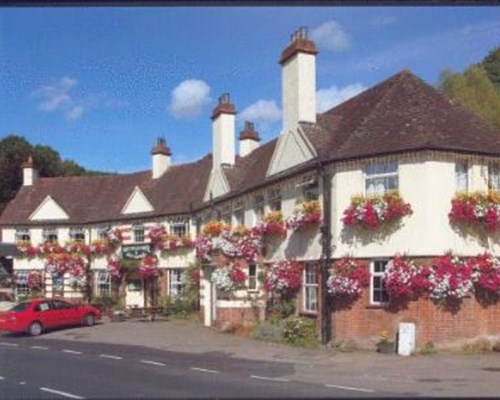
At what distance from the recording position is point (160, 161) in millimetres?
43156

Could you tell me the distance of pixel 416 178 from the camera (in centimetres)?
2088

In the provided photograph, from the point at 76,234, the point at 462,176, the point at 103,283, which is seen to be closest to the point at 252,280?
the point at 462,176

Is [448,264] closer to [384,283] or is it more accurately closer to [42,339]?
[384,283]

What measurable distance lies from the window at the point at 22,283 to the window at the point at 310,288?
81.0ft

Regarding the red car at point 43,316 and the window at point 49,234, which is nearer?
the red car at point 43,316

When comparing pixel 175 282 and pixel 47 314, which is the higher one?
pixel 175 282

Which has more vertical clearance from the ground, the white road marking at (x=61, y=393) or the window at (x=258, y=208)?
the window at (x=258, y=208)

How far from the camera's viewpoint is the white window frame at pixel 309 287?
23.4 meters

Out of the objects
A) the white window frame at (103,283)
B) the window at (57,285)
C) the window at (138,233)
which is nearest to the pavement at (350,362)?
the window at (138,233)

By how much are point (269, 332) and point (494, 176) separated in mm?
8225

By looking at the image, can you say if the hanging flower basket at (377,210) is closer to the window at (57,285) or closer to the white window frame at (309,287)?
the white window frame at (309,287)

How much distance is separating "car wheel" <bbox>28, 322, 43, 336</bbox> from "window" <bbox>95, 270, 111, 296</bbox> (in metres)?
11.1

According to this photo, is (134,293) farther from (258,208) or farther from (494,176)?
(494,176)

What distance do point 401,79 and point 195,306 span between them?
1557cm
